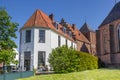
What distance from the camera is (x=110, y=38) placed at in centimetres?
4238

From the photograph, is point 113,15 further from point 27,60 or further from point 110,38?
point 27,60

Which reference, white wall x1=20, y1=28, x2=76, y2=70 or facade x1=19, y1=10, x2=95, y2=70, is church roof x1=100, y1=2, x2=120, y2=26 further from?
white wall x1=20, y1=28, x2=76, y2=70

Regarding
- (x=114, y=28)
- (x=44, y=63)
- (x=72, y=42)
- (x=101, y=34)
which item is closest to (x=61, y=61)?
(x=44, y=63)

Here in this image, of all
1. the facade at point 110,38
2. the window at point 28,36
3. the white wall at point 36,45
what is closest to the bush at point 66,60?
the white wall at point 36,45

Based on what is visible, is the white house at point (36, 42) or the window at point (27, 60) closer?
the white house at point (36, 42)

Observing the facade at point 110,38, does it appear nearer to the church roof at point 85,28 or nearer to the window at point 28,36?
the window at point 28,36

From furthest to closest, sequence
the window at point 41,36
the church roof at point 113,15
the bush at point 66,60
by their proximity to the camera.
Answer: the church roof at point 113,15 → the window at point 41,36 → the bush at point 66,60

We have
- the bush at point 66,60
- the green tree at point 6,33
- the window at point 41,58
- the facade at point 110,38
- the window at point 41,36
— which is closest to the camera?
the green tree at point 6,33

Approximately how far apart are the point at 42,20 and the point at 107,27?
12229 millimetres

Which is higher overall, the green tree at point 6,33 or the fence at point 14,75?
the green tree at point 6,33

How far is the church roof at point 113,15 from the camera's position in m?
42.3

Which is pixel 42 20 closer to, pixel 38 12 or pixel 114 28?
pixel 38 12

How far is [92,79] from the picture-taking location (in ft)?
74.1

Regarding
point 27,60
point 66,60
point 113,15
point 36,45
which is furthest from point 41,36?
point 113,15
